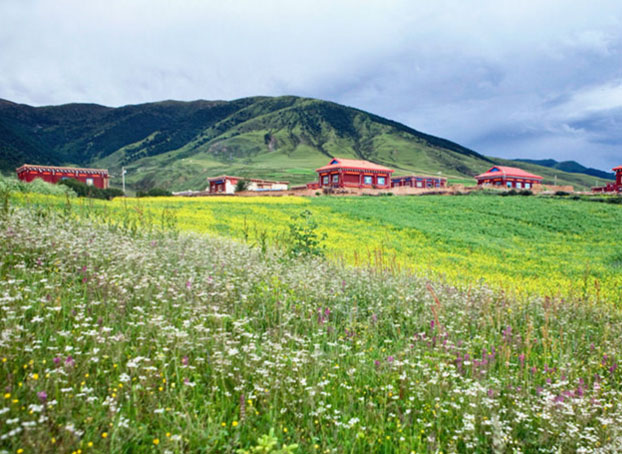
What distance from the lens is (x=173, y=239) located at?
9992 mm

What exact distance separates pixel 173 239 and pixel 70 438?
789 cm

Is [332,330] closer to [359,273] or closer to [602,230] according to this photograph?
[359,273]

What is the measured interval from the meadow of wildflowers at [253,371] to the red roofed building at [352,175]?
5777 centimetres

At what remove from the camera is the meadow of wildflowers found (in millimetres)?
2902

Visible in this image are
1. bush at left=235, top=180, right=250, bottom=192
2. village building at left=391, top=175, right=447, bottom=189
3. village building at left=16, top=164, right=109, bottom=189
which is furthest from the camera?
village building at left=391, top=175, right=447, bottom=189

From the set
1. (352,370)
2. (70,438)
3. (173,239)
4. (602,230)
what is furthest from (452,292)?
(602,230)

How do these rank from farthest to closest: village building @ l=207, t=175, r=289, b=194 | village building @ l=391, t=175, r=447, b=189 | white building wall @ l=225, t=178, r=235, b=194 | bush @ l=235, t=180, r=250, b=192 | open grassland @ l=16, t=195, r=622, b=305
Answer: village building @ l=391, t=175, r=447, b=189
white building wall @ l=225, t=178, r=235, b=194
village building @ l=207, t=175, r=289, b=194
bush @ l=235, t=180, r=250, b=192
open grassland @ l=16, t=195, r=622, b=305

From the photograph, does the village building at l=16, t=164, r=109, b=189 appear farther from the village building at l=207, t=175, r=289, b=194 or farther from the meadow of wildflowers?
the meadow of wildflowers

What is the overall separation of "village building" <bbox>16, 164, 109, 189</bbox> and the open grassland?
46.1 meters

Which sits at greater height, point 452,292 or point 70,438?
point 70,438

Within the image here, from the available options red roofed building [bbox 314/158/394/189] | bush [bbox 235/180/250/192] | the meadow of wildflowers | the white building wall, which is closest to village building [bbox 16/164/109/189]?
the white building wall

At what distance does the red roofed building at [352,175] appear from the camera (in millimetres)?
64812

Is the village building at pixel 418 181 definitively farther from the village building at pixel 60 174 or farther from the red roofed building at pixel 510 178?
the village building at pixel 60 174

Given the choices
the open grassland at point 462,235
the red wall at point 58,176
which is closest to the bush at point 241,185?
the red wall at point 58,176
